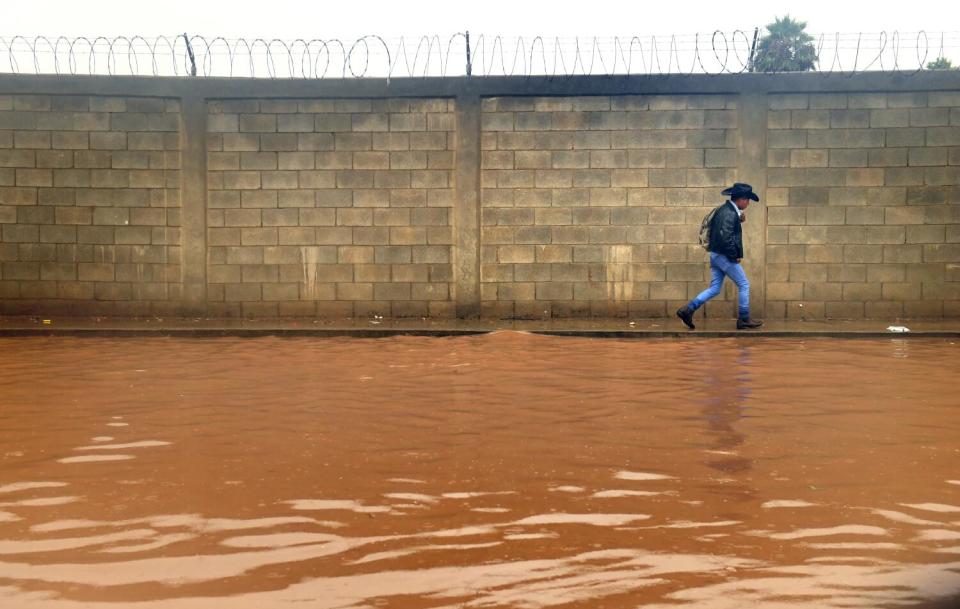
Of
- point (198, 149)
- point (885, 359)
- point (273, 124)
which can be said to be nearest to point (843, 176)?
point (885, 359)

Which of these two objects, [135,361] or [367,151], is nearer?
[135,361]

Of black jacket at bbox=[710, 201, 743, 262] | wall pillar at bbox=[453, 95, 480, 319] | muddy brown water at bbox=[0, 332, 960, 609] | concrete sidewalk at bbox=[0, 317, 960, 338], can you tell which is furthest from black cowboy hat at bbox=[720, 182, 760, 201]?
muddy brown water at bbox=[0, 332, 960, 609]

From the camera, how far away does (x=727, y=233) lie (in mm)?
12672

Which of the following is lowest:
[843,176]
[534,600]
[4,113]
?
[534,600]

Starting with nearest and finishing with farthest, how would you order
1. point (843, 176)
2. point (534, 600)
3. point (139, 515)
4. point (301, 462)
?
point (534, 600), point (139, 515), point (301, 462), point (843, 176)

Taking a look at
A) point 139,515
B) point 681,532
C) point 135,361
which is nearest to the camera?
point 681,532

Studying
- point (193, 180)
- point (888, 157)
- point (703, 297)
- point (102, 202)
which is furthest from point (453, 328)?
point (888, 157)

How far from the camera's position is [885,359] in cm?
970

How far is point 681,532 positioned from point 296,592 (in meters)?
1.48

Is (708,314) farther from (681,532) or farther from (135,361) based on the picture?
(681,532)

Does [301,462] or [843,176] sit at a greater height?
[843,176]

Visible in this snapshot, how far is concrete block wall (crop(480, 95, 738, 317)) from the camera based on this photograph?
1414 centimetres

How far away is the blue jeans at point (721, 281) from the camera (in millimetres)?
12633

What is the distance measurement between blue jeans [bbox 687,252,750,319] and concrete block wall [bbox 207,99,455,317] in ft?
11.8
